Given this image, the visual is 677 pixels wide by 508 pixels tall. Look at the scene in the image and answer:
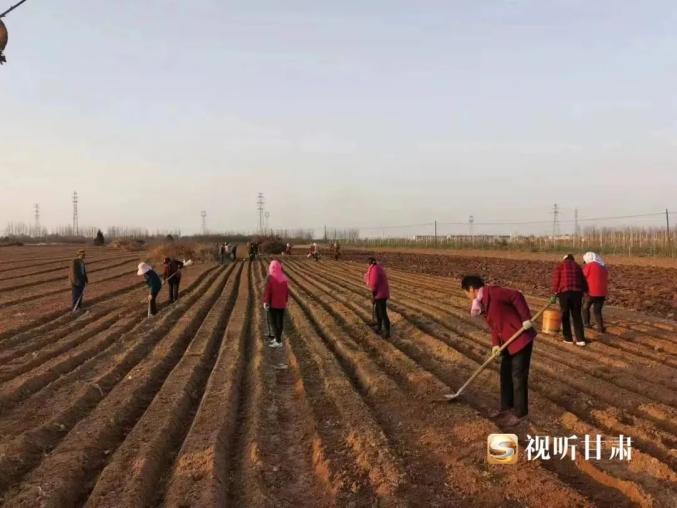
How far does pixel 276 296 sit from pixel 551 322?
5.29m

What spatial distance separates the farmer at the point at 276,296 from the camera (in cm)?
1033

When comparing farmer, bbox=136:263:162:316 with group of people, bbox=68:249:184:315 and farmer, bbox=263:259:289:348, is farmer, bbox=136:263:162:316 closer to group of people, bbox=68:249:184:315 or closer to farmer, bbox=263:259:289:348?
group of people, bbox=68:249:184:315

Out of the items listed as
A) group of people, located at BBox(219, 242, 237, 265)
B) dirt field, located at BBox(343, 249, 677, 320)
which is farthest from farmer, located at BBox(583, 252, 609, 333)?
group of people, located at BBox(219, 242, 237, 265)

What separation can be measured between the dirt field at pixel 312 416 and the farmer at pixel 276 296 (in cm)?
42

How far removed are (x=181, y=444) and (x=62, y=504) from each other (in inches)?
57.7

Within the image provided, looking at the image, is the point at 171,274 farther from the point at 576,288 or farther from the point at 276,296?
the point at 576,288

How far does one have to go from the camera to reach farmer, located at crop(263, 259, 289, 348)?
33.9 feet

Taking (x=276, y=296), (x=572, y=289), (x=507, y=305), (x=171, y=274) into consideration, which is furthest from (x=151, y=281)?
(x=507, y=305)

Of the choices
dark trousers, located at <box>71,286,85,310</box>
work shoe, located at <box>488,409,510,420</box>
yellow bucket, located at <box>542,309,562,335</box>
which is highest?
dark trousers, located at <box>71,286,85,310</box>

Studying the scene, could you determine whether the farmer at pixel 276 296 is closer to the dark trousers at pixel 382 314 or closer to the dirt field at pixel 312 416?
the dirt field at pixel 312 416

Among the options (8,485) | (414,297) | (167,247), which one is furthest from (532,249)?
(8,485)
